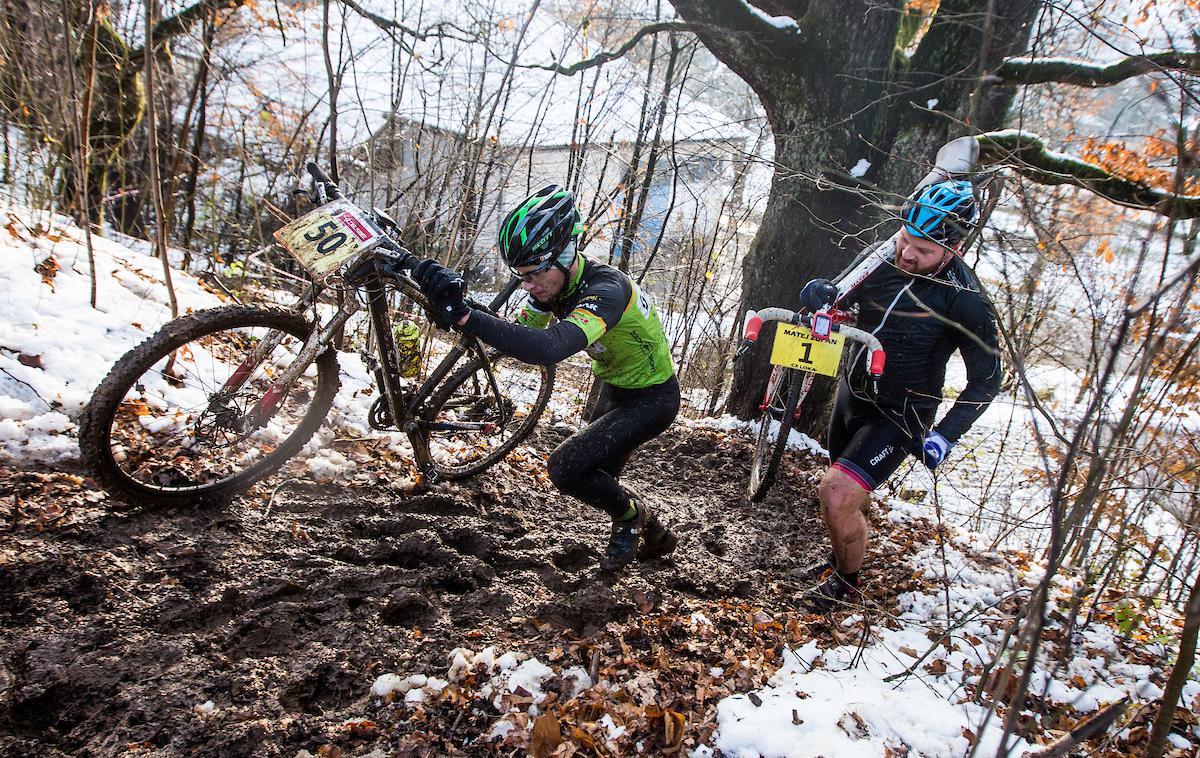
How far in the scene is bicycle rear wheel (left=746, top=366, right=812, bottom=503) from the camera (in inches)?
182

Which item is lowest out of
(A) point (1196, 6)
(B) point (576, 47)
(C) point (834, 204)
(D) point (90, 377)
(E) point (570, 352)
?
(D) point (90, 377)

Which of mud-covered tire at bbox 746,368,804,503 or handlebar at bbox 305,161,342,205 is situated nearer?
handlebar at bbox 305,161,342,205

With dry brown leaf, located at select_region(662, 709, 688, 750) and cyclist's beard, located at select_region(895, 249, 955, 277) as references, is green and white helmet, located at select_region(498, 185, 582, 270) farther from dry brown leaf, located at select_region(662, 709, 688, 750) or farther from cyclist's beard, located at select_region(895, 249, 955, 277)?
dry brown leaf, located at select_region(662, 709, 688, 750)

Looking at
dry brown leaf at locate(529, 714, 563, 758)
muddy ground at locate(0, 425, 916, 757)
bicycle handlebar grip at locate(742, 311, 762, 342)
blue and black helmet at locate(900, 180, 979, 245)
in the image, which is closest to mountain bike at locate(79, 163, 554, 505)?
muddy ground at locate(0, 425, 916, 757)

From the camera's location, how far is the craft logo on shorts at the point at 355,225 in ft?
10.1

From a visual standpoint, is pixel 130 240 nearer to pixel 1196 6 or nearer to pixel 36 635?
pixel 36 635

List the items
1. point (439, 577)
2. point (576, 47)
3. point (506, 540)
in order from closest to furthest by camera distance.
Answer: point (439, 577) < point (506, 540) < point (576, 47)

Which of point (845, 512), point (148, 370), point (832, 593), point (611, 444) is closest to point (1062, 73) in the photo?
point (845, 512)

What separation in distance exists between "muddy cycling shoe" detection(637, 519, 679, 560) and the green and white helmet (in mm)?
1697

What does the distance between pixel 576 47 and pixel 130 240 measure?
5744 millimetres

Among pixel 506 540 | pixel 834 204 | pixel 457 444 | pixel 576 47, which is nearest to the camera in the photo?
pixel 506 540

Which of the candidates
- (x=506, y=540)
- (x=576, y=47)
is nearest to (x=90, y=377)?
(x=506, y=540)

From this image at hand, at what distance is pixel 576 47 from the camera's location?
7.79 meters

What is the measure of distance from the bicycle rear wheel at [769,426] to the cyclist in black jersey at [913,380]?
0.76 m
